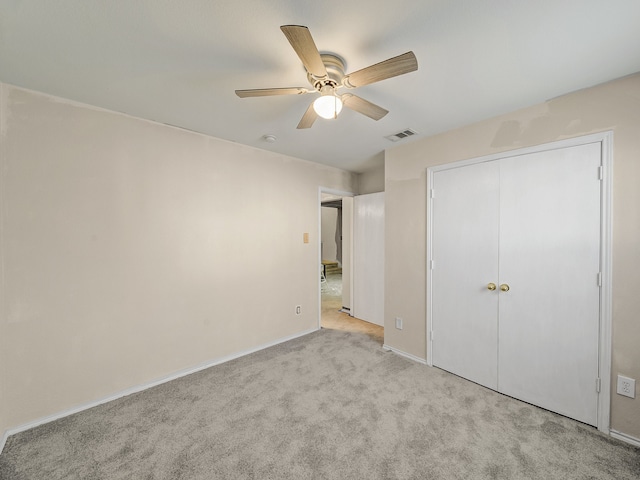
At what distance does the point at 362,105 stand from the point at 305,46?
0.61 meters

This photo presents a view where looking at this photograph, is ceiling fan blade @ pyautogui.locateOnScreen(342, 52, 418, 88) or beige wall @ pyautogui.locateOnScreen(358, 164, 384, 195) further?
beige wall @ pyautogui.locateOnScreen(358, 164, 384, 195)

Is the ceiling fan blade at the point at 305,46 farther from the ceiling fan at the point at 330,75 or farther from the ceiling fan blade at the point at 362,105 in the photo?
the ceiling fan blade at the point at 362,105

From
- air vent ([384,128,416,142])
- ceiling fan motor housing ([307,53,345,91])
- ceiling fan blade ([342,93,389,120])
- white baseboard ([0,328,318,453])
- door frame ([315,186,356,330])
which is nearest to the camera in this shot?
ceiling fan motor housing ([307,53,345,91])

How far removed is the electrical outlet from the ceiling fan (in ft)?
8.07

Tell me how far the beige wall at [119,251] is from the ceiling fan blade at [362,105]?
5.74 feet

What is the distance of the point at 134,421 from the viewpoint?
1.95 meters

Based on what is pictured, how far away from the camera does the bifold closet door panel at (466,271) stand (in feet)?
7.73

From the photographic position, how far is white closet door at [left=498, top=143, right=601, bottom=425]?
74.2 inches

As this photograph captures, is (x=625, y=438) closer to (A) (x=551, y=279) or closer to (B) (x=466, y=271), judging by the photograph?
(A) (x=551, y=279)

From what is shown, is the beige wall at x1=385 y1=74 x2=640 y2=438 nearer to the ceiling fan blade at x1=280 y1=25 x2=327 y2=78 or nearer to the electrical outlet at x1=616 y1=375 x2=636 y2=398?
the electrical outlet at x1=616 y1=375 x2=636 y2=398

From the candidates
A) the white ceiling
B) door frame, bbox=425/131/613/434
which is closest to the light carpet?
door frame, bbox=425/131/613/434

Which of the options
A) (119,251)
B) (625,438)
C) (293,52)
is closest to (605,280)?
(625,438)

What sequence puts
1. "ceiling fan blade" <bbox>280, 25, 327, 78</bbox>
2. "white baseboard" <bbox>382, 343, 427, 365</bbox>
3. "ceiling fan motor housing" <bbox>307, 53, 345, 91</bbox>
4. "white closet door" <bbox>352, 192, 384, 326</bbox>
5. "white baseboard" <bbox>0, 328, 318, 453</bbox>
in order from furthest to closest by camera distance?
"white closet door" <bbox>352, 192, 384, 326</bbox>, "white baseboard" <bbox>382, 343, 427, 365</bbox>, "white baseboard" <bbox>0, 328, 318, 453</bbox>, "ceiling fan motor housing" <bbox>307, 53, 345, 91</bbox>, "ceiling fan blade" <bbox>280, 25, 327, 78</bbox>

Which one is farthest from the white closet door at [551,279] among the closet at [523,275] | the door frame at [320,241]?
the door frame at [320,241]
